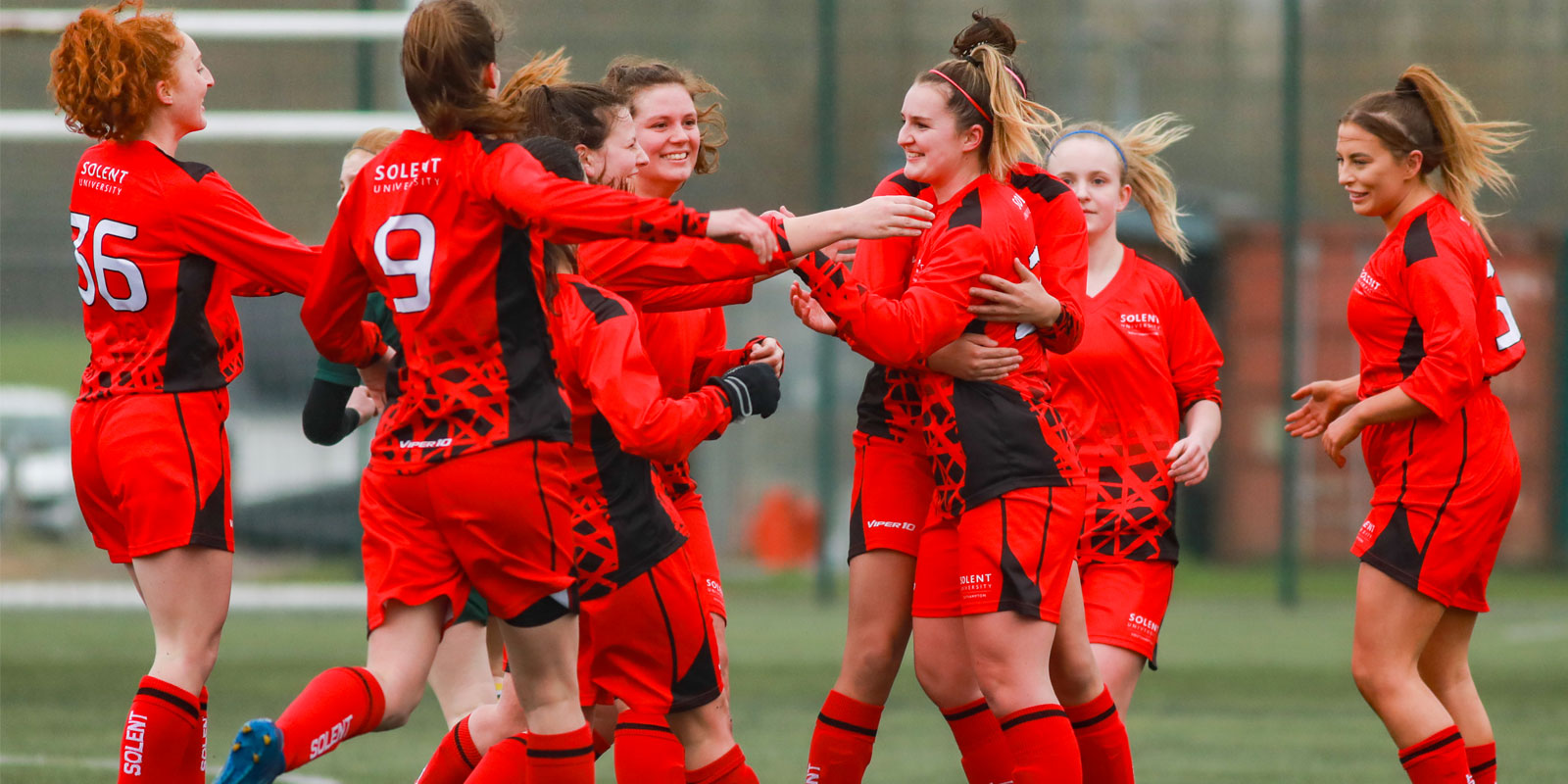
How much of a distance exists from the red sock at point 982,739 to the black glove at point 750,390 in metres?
0.98

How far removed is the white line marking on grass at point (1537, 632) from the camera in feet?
29.0

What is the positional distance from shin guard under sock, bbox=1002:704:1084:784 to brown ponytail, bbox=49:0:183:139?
95.5 inches

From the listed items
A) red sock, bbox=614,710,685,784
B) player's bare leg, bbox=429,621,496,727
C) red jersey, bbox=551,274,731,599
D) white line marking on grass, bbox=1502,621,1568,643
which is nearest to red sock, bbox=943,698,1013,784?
red sock, bbox=614,710,685,784

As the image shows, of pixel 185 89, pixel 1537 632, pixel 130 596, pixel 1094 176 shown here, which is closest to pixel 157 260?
pixel 185 89

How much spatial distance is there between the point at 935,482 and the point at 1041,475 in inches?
10.5

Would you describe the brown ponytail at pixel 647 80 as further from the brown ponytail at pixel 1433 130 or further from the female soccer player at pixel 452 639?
the brown ponytail at pixel 1433 130

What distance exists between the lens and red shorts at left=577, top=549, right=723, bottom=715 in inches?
136

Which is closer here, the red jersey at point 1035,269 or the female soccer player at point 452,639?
the red jersey at point 1035,269

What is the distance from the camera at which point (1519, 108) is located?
11055mm

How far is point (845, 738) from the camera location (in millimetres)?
4000

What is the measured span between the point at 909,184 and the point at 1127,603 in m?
1.26

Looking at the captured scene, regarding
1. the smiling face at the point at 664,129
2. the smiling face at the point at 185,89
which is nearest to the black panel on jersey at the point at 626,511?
the smiling face at the point at 664,129

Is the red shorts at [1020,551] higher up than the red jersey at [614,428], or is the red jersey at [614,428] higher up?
the red jersey at [614,428]

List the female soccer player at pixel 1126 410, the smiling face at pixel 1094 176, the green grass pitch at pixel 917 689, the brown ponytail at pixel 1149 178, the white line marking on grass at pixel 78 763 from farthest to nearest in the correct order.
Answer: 1. the green grass pitch at pixel 917 689
2. the white line marking on grass at pixel 78 763
3. the brown ponytail at pixel 1149 178
4. the smiling face at pixel 1094 176
5. the female soccer player at pixel 1126 410
